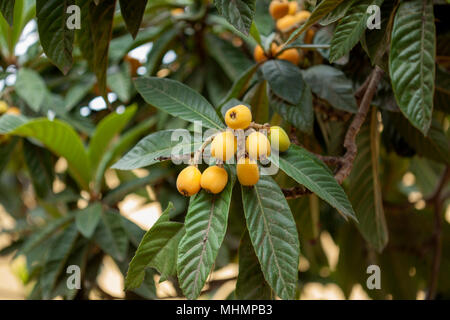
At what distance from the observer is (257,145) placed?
59 centimetres

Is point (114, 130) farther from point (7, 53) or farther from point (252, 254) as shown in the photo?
point (252, 254)

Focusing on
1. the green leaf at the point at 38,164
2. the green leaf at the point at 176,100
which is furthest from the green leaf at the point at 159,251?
the green leaf at the point at 38,164

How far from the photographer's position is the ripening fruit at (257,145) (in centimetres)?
59

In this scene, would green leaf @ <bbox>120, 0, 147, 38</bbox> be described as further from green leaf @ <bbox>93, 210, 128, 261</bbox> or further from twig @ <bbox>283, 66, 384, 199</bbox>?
green leaf @ <bbox>93, 210, 128, 261</bbox>

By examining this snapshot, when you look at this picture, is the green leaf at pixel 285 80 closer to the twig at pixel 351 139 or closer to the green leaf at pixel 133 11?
the twig at pixel 351 139

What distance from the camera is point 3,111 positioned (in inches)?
44.2

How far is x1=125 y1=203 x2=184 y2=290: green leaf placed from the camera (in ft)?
2.13

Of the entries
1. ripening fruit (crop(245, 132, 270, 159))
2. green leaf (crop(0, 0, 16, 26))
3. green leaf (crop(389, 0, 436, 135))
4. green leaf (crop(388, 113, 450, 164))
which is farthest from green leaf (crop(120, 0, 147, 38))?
green leaf (crop(388, 113, 450, 164))

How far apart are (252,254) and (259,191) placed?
0.55ft

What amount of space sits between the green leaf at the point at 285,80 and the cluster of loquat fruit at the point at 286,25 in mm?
41

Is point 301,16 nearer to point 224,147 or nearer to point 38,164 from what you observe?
point 224,147

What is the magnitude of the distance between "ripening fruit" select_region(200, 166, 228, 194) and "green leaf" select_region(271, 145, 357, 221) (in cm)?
8

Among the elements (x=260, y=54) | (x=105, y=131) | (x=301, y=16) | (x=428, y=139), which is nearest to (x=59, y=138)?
(x=105, y=131)
